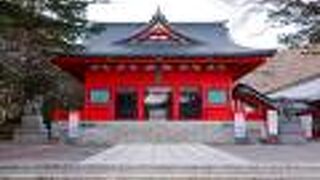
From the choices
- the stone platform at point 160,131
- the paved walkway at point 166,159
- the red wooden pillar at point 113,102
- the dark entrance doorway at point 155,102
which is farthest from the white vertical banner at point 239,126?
the paved walkway at point 166,159

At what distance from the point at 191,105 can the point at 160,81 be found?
1.95 m

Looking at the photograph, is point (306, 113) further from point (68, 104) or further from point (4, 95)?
point (4, 95)

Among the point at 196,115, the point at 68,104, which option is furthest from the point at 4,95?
the point at 196,115

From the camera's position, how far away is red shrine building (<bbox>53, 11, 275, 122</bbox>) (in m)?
34.3

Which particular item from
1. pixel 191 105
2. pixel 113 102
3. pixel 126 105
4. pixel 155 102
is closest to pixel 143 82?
pixel 155 102

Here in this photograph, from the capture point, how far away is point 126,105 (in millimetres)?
35188

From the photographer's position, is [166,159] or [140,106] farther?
[140,106]

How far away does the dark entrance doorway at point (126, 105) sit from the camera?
3516cm

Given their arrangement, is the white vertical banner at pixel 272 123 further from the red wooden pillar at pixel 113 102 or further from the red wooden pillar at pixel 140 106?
the red wooden pillar at pixel 113 102

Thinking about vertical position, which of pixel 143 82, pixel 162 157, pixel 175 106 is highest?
pixel 143 82

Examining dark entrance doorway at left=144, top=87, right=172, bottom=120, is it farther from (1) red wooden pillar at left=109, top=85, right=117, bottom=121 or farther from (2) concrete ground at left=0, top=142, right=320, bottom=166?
(2) concrete ground at left=0, top=142, right=320, bottom=166

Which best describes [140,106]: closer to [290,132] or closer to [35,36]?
[290,132]

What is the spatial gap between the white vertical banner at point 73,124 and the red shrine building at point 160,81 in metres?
2.35

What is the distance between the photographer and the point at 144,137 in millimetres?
33000
